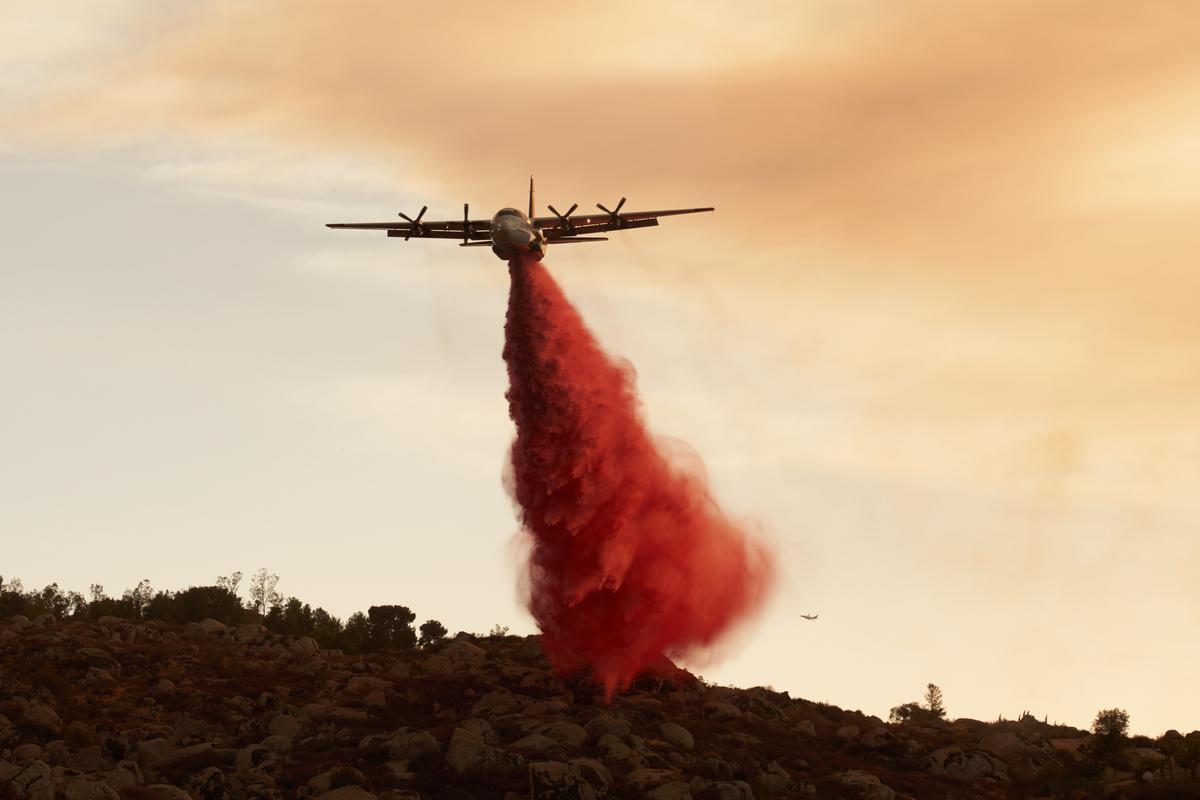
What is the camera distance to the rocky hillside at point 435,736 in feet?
215

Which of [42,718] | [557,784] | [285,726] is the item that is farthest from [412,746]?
[42,718]

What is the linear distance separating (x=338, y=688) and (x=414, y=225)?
24915mm

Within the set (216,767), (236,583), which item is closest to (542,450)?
(216,767)

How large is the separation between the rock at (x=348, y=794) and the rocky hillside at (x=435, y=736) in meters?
0.20

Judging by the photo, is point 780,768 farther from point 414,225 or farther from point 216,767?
point 414,225

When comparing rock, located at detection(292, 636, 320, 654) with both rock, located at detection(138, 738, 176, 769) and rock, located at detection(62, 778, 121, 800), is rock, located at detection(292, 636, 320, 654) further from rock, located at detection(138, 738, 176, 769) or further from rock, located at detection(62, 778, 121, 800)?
rock, located at detection(62, 778, 121, 800)

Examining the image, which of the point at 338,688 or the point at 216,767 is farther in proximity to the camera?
the point at 338,688

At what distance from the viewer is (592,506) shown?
249 feet

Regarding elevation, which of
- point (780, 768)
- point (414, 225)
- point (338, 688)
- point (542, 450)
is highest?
point (414, 225)

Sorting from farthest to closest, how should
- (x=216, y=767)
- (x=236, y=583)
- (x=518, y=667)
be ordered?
(x=236, y=583), (x=518, y=667), (x=216, y=767)

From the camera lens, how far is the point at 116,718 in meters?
74.4

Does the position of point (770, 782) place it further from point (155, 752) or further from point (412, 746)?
point (155, 752)

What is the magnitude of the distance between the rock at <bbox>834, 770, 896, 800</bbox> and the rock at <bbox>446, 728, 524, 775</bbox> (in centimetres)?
1533

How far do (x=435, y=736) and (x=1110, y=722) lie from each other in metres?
42.7
